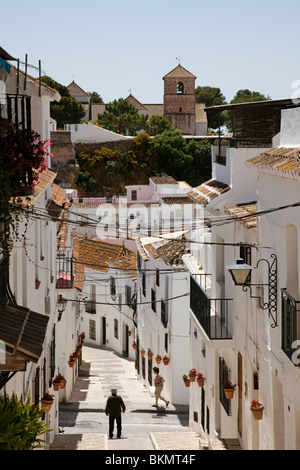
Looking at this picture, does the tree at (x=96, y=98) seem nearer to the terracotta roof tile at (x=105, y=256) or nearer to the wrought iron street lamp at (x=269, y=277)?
the terracotta roof tile at (x=105, y=256)

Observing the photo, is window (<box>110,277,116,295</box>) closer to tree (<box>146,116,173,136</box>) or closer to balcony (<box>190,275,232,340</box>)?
balcony (<box>190,275,232,340</box>)

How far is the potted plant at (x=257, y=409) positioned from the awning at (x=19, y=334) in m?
4.06

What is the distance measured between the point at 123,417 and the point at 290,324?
46.8ft

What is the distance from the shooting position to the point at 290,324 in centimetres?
891

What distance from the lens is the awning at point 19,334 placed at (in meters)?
7.17

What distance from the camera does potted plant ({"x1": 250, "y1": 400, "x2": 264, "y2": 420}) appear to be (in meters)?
11.2

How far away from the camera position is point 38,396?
14281mm

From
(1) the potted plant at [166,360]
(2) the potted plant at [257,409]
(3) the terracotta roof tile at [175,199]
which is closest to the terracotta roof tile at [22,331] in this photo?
(2) the potted plant at [257,409]

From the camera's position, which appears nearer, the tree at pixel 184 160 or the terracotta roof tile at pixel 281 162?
the terracotta roof tile at pixel 281 162

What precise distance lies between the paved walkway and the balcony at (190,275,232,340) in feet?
6.81

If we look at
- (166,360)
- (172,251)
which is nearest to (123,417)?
(166,360)

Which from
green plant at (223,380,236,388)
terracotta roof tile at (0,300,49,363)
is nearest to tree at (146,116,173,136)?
green plant at (223,380,236,388)

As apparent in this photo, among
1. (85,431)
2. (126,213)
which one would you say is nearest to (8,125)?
(85,431)

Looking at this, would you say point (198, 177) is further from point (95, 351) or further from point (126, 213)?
point (95, 351)
